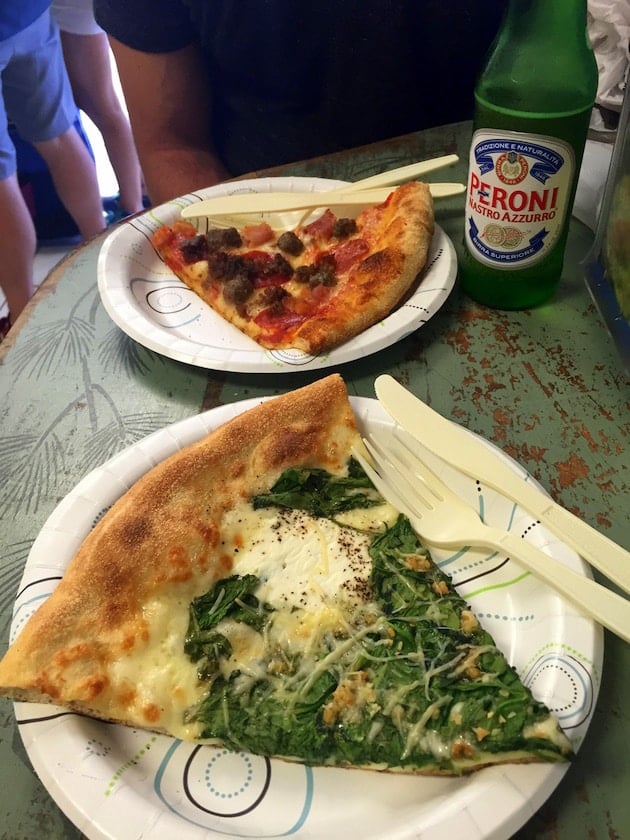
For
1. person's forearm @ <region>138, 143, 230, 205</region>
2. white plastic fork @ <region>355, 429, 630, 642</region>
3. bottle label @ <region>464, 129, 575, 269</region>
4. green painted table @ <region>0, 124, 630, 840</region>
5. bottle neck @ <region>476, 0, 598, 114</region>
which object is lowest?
person's forearm @ <region>138, 143, 230, 205</region>

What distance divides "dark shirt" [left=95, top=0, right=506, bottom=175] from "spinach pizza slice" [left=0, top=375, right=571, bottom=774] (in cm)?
130

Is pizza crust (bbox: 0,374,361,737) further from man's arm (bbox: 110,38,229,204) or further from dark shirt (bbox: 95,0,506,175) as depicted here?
man's arm (bbox: 110,38,229,204)

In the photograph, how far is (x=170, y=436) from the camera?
99cm

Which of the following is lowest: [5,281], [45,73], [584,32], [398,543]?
[5,281]

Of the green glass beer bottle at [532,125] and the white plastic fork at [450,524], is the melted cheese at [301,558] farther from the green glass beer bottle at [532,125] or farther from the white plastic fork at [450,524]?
the green glass beer bottle at [532,125]

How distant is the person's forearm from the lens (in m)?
2.10

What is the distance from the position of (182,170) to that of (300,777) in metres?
1.84

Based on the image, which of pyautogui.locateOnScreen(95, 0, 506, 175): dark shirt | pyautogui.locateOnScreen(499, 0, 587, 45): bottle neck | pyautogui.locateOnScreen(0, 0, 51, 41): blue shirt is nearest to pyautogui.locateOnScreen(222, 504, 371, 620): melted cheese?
pyautogui.locateOnScreen(499, 0, 587, 45): bottle neck

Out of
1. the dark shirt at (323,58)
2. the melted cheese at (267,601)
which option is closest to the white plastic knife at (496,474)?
the melted cheese at (267,601)

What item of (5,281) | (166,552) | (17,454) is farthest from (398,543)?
(5,281)

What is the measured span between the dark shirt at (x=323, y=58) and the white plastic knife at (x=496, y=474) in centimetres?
122

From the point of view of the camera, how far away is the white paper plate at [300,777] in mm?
619

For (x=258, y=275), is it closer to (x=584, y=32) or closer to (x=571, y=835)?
(x=584, y=32)

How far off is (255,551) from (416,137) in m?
1.35
